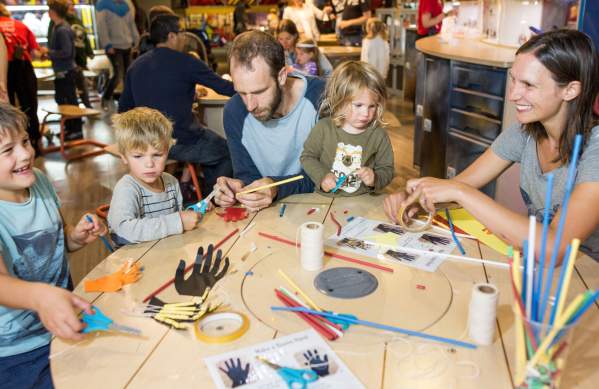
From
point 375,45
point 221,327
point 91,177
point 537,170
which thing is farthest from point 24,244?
point 375,45

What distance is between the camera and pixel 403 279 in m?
1.26

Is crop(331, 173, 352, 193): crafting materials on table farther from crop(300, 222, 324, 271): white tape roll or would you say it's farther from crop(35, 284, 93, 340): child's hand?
crop(35, 284, 93, 340): child's hand

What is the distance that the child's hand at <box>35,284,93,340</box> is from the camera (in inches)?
41.3

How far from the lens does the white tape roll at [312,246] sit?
1.29 metres

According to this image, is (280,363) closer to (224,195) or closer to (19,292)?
(19,292)

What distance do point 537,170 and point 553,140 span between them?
0.10m

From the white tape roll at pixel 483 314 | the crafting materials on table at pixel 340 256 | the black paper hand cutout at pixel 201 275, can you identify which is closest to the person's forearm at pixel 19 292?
the black paper hand cutout at pixel 201 275

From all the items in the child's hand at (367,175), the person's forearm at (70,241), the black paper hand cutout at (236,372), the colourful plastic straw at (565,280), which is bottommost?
the person's forearm at (70,241)

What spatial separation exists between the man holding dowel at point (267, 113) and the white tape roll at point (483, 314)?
956 millimetres

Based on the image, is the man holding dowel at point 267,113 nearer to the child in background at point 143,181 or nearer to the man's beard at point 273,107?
the man's beard at point 273,107

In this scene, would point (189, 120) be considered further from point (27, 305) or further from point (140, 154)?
point (27, 305)

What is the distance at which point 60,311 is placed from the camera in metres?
1.06

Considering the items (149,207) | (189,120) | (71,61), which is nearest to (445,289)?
(149,207)

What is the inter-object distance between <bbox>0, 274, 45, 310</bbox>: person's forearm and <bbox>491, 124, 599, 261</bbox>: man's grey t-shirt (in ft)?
4.30
